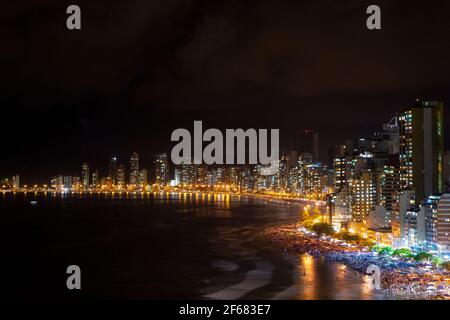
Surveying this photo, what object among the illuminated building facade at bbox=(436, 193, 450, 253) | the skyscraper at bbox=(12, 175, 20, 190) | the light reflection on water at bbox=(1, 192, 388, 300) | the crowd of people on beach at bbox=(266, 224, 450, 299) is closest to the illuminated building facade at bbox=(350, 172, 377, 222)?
the crowd of people on beach at bbox=(266, 224, 450, 299)

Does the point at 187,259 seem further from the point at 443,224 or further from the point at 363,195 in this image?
the point at 363,195

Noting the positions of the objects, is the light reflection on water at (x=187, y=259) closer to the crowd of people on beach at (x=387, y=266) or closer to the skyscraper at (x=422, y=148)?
the crowd of people on beach at (x=387, y=266)

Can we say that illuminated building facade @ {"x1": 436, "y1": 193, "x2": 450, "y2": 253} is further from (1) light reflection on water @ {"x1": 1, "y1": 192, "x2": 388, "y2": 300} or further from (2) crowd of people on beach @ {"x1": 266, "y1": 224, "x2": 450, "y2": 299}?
(1) light reflection on water @ {"x1": 1, "y1": 192, "x2": 388, "y2": 300}

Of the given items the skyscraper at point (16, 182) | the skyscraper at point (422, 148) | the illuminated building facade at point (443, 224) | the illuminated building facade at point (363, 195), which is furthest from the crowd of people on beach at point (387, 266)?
the skyscraper at point (16, 182)

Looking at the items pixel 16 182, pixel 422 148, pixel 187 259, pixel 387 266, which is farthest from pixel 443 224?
pixel 16 182

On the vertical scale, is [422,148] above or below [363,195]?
above
